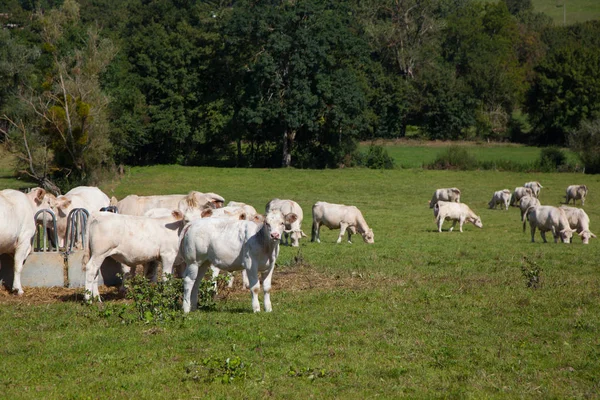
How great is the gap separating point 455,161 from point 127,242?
54.6 m

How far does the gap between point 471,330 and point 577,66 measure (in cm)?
8115

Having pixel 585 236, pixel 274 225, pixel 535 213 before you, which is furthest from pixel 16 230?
pixel 585 236

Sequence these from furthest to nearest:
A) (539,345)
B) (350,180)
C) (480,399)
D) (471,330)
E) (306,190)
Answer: (350,180) → (306,190) → (471,330) → (539,345) → (480,399)

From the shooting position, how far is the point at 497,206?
1873 inches

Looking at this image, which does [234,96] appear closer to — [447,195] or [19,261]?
[447,195]

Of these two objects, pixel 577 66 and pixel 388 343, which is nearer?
pixel 388 343

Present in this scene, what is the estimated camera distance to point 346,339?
1162cm

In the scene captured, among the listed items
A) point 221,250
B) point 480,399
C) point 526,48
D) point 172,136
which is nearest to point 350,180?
point 172,136

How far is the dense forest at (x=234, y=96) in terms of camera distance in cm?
5884

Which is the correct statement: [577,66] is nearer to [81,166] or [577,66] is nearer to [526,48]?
[526,48]

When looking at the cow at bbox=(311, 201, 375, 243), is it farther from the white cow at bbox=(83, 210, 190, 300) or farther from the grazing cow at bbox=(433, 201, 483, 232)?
the white cow at bbox=(83, 210, 190, 300)

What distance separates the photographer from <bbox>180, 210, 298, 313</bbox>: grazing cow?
13375mm

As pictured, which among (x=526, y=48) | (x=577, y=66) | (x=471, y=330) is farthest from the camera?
(x=526, y=48)

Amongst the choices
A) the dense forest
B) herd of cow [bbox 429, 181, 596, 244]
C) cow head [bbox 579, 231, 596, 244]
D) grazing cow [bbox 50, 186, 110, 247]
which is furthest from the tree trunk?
grazing cow [bbox 50, 186, 110, 247]
